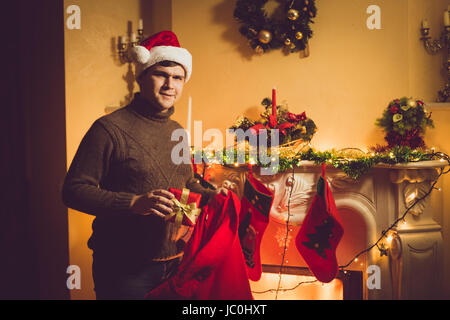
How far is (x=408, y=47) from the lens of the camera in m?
1.97

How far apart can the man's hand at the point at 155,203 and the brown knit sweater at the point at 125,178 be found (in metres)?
0.03

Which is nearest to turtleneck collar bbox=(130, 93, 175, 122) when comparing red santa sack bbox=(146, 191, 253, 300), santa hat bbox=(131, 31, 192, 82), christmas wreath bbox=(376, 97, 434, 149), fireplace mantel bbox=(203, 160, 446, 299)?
santa hat bbox=(131, 31, 192, 82)

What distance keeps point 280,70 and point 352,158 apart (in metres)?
0.76

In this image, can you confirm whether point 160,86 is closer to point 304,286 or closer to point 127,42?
point 127,42

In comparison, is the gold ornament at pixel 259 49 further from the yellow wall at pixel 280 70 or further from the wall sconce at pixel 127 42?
the wall sconce at pixel 127 42

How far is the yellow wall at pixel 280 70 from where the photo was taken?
1.96 m

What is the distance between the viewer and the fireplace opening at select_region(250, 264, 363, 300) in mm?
1911

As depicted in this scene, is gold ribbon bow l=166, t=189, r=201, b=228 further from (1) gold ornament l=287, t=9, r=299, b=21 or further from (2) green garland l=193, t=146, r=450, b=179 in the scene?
(1) gold ornament l=287, t=9, r=299, b=21

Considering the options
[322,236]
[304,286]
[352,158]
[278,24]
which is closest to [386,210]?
[352,158]

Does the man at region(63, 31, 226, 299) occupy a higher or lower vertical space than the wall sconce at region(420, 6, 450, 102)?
lower

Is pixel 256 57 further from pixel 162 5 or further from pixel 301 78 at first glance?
pixel 162 5

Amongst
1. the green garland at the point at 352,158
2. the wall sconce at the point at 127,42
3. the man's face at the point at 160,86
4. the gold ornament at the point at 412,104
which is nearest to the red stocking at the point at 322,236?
the green garland at the point at 352,158

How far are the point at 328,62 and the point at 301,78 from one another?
0.61 feet

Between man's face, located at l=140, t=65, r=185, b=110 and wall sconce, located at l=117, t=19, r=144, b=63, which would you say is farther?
wall sconce, located at l=117, t=19, r=144, b=63
